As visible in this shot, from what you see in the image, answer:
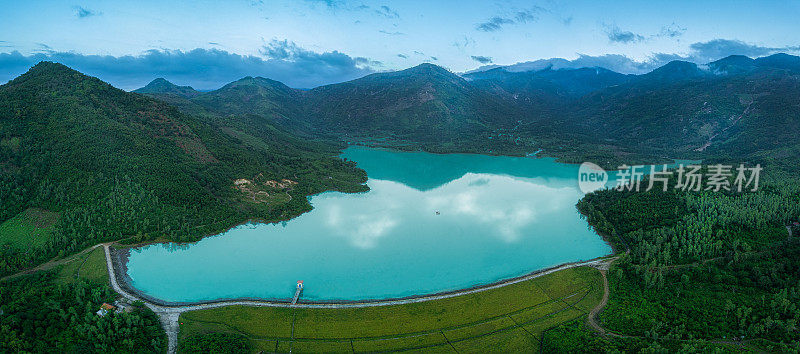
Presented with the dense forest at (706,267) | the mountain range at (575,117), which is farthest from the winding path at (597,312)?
the mountain range at (575,117)

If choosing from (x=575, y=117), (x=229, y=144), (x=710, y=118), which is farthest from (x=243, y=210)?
(x=575, y=117)

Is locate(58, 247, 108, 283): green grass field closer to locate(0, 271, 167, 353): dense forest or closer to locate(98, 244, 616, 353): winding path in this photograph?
locate(98, 244, 616, 353): winding path

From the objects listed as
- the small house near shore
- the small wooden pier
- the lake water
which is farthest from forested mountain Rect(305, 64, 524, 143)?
the small house near shore

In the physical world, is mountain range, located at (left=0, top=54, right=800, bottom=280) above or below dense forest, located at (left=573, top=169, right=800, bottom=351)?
above

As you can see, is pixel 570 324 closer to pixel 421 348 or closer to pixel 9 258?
pixel 421 348

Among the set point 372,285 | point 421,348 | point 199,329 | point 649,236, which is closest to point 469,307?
point 421,348

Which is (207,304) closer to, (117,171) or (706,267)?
(117,171)
